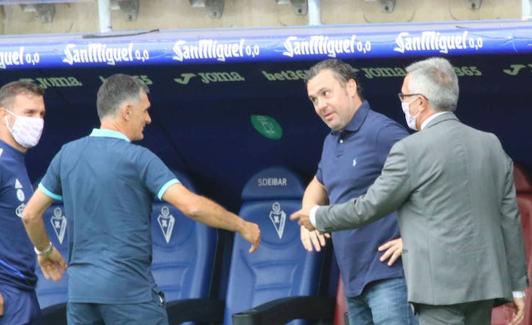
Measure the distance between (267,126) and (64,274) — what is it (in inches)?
53.2

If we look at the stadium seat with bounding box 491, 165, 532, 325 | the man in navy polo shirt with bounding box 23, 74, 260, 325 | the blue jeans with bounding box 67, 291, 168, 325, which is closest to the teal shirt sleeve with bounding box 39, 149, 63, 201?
the man in navy polo shirt with bounding box 23, 74, 260, 325

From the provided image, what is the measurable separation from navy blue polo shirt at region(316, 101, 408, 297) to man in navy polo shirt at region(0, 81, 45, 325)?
4.55 ft

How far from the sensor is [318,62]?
6.22m

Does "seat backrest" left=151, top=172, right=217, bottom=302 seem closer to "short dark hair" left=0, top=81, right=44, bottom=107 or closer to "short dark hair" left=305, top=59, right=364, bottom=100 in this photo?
"short dark hair" left=0, top=81, right=44, bottom=107

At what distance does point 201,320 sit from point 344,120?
1.60 m

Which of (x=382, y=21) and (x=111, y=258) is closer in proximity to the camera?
(x=111, y=258)

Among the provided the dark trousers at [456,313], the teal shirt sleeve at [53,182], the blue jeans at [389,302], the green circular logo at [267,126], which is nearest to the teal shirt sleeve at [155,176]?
the teal shirt sleeve at [53,182]

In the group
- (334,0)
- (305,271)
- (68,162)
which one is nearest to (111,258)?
(68,162)

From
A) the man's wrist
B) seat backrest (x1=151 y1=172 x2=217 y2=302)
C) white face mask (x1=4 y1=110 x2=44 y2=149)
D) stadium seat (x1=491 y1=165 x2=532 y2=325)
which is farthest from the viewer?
seat backrest (x1=151 y1=172 x2=217 y2=302)

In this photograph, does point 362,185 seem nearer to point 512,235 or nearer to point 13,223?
point 512,235

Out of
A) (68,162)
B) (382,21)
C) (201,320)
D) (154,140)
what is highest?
(382,21)

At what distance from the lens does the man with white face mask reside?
19.8 feet

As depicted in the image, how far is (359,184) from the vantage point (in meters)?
5.61

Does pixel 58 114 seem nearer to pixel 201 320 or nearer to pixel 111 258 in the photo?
pixel 201 320
